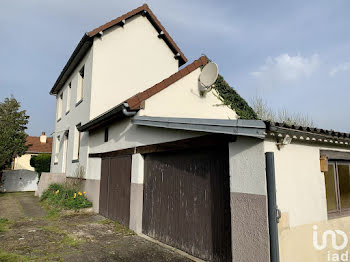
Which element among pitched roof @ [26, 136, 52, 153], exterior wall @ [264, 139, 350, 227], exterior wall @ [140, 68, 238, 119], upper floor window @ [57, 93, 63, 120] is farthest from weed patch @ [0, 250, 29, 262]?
pitched roof @ [26, 136, 52, 153]

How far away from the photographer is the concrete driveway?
459cm

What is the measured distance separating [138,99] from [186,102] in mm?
2023

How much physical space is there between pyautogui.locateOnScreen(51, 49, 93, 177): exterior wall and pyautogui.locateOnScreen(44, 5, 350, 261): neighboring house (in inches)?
2.3

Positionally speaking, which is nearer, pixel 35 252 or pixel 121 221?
pixel 35 252

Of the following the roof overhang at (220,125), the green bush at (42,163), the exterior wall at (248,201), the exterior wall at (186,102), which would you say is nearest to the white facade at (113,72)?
the exterior wall at (186,102)

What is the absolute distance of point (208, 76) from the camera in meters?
7.78

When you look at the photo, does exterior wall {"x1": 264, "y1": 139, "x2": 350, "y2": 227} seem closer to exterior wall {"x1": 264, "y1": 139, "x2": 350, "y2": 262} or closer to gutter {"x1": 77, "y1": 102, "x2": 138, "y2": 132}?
exterior wall {"x1": 264, "y1": 139, "x2": 350, "y2": 262}

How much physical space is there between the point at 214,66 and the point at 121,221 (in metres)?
5.38

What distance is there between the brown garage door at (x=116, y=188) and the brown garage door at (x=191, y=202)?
1.00 m

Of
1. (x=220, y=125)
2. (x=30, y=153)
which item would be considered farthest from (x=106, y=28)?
(x=30, y=153)

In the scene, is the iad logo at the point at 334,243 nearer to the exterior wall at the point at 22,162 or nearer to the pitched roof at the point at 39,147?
the pitched roof at the point at 39,147

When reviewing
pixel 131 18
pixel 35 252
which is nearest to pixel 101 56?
pixel 131 18

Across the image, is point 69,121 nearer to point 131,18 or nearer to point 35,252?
point 131,18

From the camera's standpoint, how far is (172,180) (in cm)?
532
